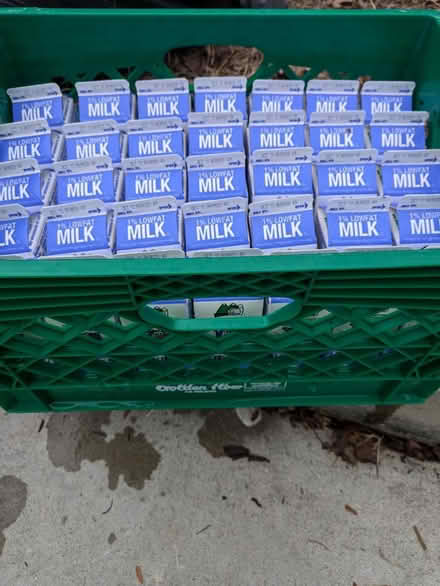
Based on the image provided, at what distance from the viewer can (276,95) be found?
1.31 m

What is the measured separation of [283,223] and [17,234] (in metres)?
0.57

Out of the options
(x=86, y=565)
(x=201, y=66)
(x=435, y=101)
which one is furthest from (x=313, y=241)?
(x=201, y=66)

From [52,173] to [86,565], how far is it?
1.05 metres

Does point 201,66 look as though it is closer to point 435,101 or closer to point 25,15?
point 25,15

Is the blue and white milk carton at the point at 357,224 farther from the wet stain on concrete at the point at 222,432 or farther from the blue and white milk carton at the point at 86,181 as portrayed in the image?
the wet stain on concrete at the point at 222,432

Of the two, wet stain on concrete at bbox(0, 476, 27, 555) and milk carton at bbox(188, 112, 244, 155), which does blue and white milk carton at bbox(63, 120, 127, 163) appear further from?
wet stain on concrete at bbox(0, 476, 27, 555)

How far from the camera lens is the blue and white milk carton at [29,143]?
46.6 inches

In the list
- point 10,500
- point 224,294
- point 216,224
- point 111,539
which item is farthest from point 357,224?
point 10,500

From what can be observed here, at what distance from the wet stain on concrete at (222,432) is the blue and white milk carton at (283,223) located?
702mm

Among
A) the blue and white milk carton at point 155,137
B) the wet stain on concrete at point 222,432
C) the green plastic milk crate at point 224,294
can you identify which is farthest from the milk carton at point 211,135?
the wet stain on concrete at point 222,432

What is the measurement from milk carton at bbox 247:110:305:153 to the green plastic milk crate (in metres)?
0.25

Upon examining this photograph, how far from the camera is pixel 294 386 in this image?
3.96 ft

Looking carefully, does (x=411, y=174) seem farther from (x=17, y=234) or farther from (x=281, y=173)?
(x=17, y=234)

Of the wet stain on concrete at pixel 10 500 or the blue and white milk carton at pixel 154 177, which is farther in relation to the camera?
the wet stain on concrete at pixel 10 500
